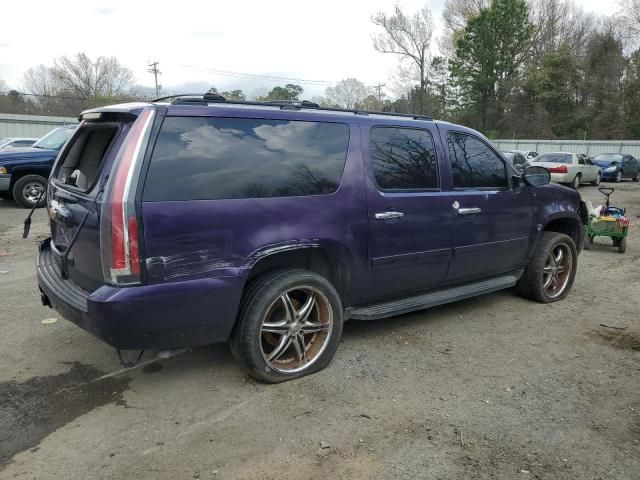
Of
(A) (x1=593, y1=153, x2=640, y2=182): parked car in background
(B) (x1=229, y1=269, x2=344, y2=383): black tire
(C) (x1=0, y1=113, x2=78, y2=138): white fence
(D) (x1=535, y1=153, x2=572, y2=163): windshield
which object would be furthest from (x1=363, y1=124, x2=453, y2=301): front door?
(C) (x1=0, y1=113, x2=78, y2=138): white fence

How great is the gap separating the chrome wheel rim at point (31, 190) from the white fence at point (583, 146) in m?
35.8

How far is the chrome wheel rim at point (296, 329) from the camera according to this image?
3555 mm

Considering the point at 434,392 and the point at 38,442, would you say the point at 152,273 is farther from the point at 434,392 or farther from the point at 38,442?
the point at 434,392

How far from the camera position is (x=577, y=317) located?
5207 millimetres

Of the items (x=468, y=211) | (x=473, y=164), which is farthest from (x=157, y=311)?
(x=473, y=164)

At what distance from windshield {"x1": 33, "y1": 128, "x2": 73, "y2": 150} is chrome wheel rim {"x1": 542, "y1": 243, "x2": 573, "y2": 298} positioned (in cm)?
1076

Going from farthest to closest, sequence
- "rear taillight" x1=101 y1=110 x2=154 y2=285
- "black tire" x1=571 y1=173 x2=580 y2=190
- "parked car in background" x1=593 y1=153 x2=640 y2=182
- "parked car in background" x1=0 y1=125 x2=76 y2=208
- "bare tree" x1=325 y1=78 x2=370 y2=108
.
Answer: "bare tree" x1=325 y1=78 x2=370 y2=108 → "parked car in background" x1=593 y1=153 x2=640 y2=182 → "black tire" x1=571 y1=173 x2=580 y2=190 → "parked car in background" x1=0 y1=125 x2=76 y2=208 → "rear taillight" x1=101 y1=110 x2=154 y2=285

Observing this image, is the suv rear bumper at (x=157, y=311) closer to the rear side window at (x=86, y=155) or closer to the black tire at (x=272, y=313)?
the black tire at (x=272, y=313)

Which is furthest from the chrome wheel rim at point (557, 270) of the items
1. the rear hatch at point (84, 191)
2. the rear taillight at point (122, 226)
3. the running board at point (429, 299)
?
the rear hatch at point (84, 191)

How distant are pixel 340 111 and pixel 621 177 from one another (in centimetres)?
2679

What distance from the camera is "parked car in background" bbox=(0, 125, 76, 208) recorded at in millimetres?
11328

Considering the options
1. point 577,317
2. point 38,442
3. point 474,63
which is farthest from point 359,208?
point 474,63

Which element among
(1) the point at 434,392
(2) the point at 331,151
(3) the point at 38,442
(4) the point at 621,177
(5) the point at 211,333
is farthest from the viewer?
(4) the point at 621,177

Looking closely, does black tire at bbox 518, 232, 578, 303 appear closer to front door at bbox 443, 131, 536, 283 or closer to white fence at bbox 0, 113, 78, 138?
front door at bbox 443, 131, 536, 283
